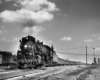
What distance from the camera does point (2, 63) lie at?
28.7m

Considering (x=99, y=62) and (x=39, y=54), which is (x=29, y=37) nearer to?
(x=39, y=54)

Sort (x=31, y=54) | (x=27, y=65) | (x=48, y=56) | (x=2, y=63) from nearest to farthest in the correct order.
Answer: (x=27, y=65) < (x=31, y=54) < (x=48, y=56) < (x=2, y=63)

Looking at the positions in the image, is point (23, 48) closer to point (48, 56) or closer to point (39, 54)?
point (39, 54)

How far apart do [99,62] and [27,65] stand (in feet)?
149

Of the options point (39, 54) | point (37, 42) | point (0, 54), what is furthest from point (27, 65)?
point (0, 54)

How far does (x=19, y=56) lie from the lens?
2103cm

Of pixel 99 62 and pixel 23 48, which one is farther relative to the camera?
pixel 99 62

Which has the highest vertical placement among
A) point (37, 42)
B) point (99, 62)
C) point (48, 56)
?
point (37, 42)

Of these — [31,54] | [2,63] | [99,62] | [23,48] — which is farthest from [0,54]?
[99,62]

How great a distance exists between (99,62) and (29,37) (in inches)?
1734

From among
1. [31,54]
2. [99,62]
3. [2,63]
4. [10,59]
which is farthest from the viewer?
[99,62]

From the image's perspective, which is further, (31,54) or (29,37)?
(29,37)

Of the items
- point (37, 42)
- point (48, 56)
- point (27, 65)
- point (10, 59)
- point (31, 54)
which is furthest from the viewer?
point (10, 59)

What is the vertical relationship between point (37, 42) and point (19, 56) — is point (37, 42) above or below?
above
